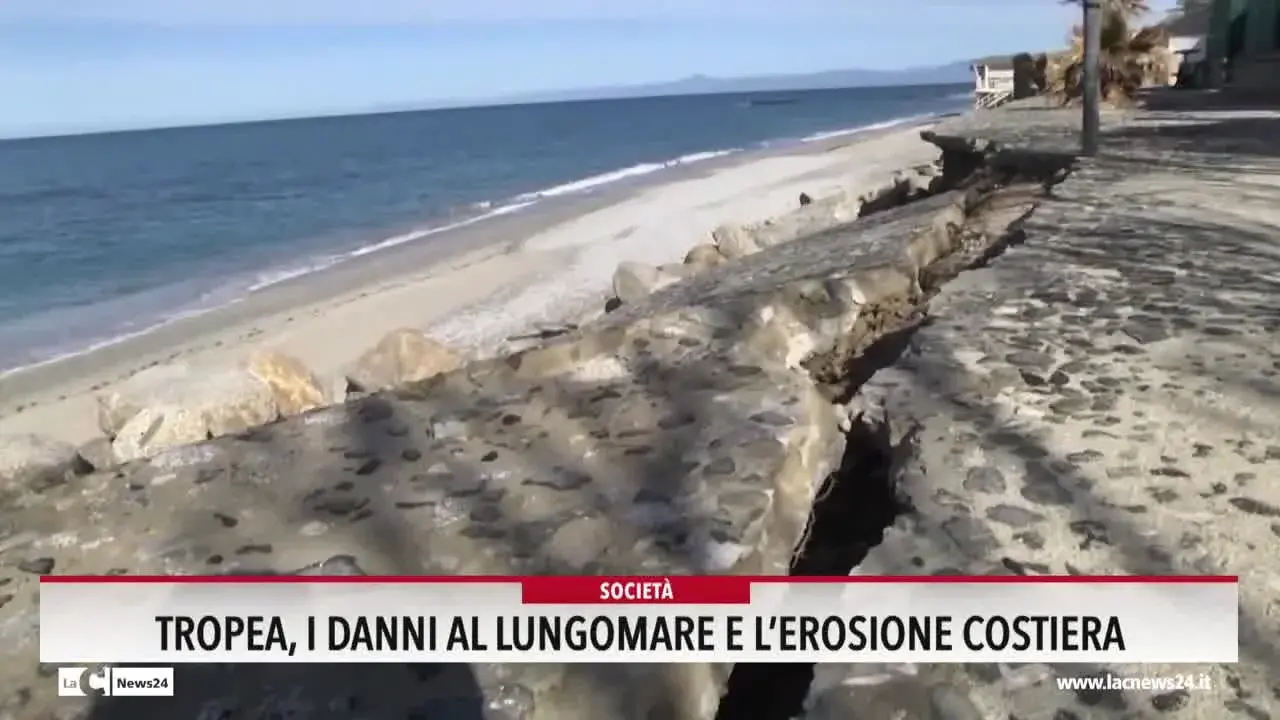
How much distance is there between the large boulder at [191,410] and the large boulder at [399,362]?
926mm

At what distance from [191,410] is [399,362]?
6.53 feet

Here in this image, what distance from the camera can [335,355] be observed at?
40.3 feet

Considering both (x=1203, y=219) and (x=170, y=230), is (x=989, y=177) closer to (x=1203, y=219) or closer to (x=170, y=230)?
(x=1203, y=219)

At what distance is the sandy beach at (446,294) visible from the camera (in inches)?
479

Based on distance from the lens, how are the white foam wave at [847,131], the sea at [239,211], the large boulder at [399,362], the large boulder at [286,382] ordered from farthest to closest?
1. the white foam wave at [847,131]
2. the sea at [239,211]
3. the large boulder at [399,362]
4. the large boulder at [286,382]

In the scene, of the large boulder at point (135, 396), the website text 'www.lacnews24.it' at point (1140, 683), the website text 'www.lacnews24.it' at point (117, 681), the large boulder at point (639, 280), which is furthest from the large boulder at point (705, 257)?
the website text 'www.lacnews24.it' at point (1140, 683)

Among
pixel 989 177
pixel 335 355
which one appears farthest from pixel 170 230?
pixel 989 177

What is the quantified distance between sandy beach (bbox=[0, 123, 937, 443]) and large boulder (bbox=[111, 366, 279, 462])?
159 centimetres

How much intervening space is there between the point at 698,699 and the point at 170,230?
1192 inches

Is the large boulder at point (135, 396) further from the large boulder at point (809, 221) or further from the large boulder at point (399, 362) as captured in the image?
the large boulder at point (809, 221)

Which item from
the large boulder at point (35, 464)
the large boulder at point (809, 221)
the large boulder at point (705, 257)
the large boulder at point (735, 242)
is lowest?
the large boulder at point (35, 464)

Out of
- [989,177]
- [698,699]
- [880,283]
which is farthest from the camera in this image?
[989,177]

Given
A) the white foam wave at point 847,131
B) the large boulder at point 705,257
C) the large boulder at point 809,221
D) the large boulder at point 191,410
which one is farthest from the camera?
the white foam wave at point 847,131

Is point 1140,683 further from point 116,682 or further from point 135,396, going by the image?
point 135,396
